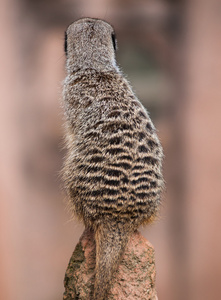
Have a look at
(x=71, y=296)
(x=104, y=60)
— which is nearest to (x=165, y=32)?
(x=104, y=60)

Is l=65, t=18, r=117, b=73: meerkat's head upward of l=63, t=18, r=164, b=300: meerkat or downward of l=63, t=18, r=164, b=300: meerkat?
upward

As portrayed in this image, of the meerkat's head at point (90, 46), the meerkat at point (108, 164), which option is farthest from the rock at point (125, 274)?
the meerkat's head at point (90, 46)

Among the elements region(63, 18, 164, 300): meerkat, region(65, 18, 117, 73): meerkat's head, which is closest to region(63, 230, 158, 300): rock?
region(63, 18, 164, 300): meerkat

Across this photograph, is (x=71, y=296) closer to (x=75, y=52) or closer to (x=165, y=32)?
(x=75, y=52)

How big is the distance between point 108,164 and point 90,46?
429mm

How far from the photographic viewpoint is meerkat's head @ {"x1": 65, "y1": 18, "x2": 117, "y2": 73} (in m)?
1.37

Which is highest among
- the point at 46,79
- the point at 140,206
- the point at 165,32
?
the point at 165,32

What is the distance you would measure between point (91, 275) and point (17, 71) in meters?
1.47

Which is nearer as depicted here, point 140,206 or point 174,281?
point 140,206

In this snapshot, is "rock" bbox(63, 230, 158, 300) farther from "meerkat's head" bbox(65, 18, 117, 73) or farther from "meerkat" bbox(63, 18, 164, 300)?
"meerkat's head" bbox(65, 18, 117, 73)

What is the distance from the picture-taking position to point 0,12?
2.27 metres

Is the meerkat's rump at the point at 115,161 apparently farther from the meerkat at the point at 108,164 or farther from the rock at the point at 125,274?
the rock at the point at 125,274

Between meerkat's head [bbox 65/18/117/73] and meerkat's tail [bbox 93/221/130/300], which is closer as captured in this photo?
meerkat's tail [bbox 93/221/130/300]

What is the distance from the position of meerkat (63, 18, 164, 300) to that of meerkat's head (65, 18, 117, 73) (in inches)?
1.4
